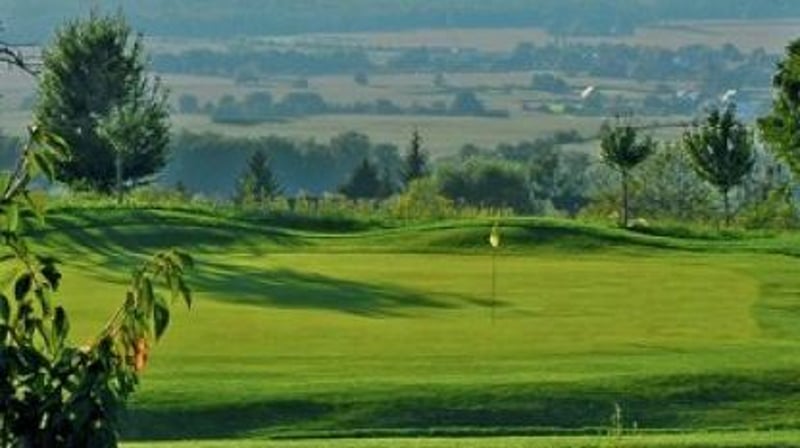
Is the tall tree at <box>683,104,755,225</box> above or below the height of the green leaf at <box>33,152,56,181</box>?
below

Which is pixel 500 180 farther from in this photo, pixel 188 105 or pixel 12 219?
pixel 12 219

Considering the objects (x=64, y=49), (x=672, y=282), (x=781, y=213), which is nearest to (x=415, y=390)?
(x=672, y=282)

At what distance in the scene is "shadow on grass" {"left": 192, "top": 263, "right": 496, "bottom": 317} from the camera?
843 inches

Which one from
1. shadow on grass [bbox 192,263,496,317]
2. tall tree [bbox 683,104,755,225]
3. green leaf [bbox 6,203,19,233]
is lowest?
shadow on grass [bbox 192,263,496,317]

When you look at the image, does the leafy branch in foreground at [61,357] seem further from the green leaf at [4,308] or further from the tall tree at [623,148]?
the tall tree at [623,148]

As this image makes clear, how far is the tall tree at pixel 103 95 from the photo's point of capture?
131 feet

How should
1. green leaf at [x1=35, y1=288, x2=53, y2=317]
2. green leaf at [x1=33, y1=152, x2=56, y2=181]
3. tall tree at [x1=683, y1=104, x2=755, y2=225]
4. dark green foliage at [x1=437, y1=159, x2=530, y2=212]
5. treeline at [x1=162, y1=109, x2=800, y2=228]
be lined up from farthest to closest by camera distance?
dark green foliage at [x1=437, y1=159, x2=530, y2=212]
treeline at [x1=162, y1=109, x2=800, y2=228]
tall tree at [x1=683, y1=104, x2=755, y2=225]
green leaf at [x1=33, y1=152, x2=56, y2=181]
green leaf at [x1=35, y1=288, x2=53, y2=317]

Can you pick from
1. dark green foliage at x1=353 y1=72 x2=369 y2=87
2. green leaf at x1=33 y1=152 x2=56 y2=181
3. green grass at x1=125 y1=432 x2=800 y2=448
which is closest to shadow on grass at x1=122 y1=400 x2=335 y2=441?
green grass at x1=125 y1=432 x2=800 y2=448

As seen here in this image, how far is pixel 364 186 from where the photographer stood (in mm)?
76500

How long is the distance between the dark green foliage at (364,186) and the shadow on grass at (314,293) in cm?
5012

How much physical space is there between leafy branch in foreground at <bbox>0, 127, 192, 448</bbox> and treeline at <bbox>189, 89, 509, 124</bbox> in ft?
457

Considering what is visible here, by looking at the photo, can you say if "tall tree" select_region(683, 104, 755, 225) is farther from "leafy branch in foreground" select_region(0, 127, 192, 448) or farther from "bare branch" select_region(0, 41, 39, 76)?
"leafy branch in foreground" select_region(0, 127, 192, 448)

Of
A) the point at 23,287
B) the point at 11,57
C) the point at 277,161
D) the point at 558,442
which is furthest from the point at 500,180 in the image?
the point at 23,287

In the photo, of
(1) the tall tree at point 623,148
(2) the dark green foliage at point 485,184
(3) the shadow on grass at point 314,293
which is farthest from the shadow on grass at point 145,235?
(2) the dark green foliage at point 485,184
